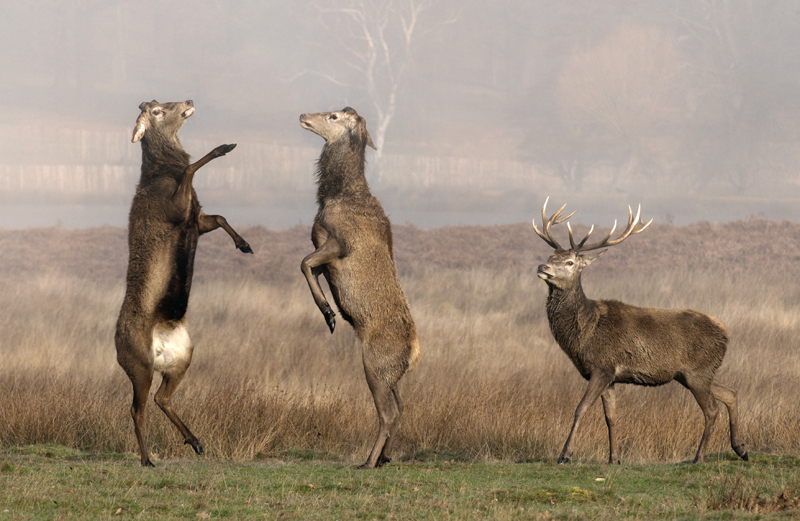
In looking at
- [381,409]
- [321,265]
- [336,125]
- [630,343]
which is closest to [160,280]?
[321,265]

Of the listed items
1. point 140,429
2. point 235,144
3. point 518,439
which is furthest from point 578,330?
point 140,429

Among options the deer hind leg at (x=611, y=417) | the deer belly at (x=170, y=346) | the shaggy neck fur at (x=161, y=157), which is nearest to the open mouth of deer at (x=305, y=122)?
the shaggy neck fur at (x=161, y=157)

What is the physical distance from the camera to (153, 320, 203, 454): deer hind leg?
325 inches

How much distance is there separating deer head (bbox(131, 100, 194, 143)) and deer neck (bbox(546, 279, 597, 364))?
462cm

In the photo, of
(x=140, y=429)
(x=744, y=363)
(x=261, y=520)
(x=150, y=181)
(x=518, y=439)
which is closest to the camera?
(x=261, y=520)

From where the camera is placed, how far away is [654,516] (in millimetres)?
6039

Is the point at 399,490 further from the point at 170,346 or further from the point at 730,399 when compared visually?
the point at 730,399

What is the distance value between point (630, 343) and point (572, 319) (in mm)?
652

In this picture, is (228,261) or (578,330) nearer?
(578,330)

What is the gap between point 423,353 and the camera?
56.8 ft

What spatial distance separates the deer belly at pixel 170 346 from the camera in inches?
324

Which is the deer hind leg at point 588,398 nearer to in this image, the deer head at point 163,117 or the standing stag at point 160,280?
the standing stag at point 160,280

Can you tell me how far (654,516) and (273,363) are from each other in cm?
1142

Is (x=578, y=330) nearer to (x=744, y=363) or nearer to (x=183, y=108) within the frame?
(x=183, y=108)
